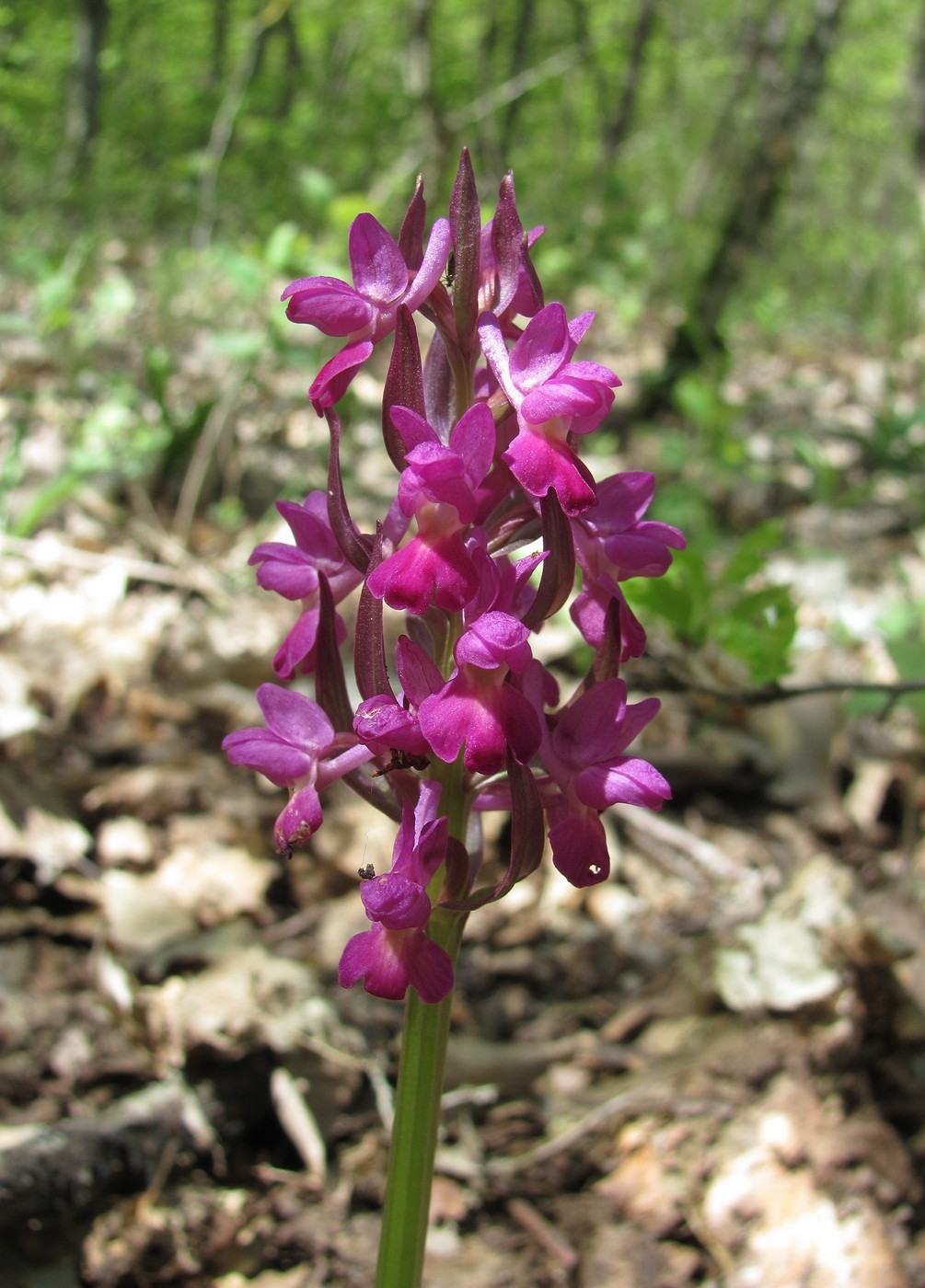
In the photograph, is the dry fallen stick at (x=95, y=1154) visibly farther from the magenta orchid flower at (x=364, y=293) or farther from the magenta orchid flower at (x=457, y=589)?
the magenta orchid flower at (x=364, y=293)

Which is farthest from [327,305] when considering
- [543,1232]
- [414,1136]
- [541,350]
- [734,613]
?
[543,1232]

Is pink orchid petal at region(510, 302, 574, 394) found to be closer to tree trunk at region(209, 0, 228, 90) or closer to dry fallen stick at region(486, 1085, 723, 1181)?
dry fallen stick at region(486, 1085, 723, 1181)

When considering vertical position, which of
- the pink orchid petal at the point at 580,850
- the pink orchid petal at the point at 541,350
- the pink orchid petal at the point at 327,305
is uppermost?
the pink orchid petal at the point at 327,305

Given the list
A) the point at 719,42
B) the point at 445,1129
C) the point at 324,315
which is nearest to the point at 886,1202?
the point at 445,1129

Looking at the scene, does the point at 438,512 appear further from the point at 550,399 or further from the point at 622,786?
the point at 622,786

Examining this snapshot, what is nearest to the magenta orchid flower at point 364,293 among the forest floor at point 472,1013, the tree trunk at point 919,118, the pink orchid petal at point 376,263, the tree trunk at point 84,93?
the pink orchid petal at point 376,263

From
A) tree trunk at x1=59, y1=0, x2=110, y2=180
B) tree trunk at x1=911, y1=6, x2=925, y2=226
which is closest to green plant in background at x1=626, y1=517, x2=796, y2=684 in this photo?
tree trunk at x1=911, y1=6, x2=925, y2=226
